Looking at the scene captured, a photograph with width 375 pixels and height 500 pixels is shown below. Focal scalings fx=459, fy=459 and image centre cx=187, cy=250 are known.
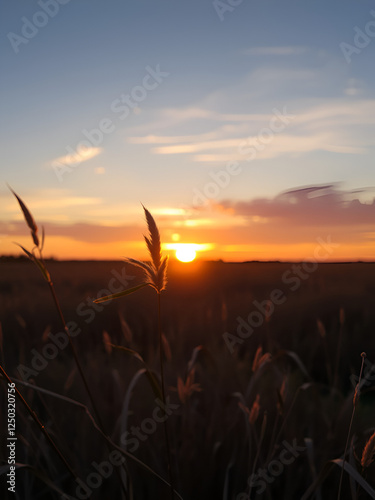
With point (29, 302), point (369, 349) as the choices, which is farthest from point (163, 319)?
point (369, 349)

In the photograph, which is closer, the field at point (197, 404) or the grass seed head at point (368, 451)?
the grass seed head at point (368, 451)

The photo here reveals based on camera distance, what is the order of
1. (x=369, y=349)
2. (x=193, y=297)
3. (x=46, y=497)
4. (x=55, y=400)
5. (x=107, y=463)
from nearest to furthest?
1. (x=107, y=463)
2. (x=46, y=497)
3. (x=55, y=400)
4. (x=369, y=349)
5. (x=193, y=297)

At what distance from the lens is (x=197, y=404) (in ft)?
8.76

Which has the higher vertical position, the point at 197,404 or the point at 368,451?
the point at 368,451

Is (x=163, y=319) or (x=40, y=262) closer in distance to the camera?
(x=40, y=262)

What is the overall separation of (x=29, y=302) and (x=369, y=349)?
13.3ft

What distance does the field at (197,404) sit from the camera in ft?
6.46

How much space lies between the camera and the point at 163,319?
5.30 meters

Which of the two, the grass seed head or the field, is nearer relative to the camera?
the grass seed head

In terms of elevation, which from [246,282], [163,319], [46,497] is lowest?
[46,497]

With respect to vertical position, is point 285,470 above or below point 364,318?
below

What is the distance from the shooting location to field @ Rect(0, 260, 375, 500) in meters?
1.97

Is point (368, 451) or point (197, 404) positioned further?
point (197, 404)

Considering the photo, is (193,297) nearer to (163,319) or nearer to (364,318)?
(163,319)
